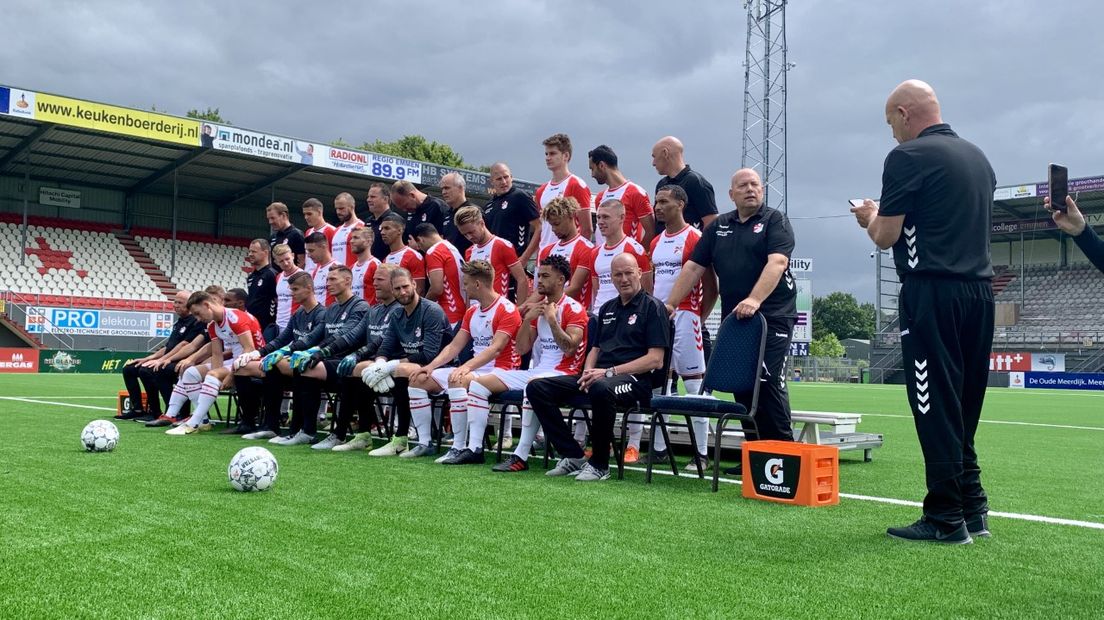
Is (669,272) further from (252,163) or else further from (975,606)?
(252,163)

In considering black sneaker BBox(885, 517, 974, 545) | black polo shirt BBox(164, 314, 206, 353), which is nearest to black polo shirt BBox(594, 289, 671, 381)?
black sneaker BBox(885, 517, 974, 545)

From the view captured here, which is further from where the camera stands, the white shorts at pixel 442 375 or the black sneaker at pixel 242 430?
the black sneaker at pixel 242 430

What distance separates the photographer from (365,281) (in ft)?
27.9

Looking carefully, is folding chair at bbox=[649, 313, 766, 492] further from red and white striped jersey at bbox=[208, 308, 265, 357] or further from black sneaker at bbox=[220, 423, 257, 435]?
red and white striped jersey at bbox=[208, 308, 265, 357]

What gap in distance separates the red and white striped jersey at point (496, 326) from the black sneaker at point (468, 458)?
0.73 meters

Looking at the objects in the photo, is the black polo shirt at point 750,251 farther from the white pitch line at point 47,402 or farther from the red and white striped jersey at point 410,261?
the white pitch line at point 47,402

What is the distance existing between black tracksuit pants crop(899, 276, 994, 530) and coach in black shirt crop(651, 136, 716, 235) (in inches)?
134

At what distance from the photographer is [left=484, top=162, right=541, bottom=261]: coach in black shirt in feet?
28.0

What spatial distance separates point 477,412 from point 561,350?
77cm

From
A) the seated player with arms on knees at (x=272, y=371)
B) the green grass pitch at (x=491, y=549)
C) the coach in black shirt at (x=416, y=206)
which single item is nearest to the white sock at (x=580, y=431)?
the green grass pitch at (x=491, y=549)

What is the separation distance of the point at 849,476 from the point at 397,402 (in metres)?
3.66

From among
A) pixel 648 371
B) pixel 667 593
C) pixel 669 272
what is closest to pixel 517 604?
pixel 667 593

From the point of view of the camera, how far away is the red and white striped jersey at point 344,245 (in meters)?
9.41

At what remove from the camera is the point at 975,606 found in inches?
112
